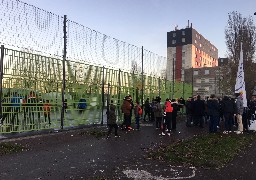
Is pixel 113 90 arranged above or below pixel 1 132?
above

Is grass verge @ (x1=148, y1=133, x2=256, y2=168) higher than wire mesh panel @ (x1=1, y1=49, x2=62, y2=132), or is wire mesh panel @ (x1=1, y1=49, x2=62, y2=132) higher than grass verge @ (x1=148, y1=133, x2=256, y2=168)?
wire mesh panel @ (x1=1, y1=49, x2=62, y2=132)

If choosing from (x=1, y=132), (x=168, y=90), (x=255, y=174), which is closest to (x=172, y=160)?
(x=255, y=174)

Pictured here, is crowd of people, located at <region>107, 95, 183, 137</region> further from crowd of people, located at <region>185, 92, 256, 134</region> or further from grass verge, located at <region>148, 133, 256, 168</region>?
grass verge, located at <region>148, 133, 256, 168</region>

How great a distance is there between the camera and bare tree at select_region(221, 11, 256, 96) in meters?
39.8

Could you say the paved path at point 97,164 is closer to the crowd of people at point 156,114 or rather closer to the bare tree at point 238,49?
the crowd of people at point 156,114

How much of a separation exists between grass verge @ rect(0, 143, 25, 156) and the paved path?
31 centimetres

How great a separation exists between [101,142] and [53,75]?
4569mm

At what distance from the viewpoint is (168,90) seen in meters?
28.0

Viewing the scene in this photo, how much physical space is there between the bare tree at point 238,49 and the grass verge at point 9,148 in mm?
33964

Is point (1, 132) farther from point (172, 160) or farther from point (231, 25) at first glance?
point (231, 25)

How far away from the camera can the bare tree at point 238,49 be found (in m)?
39.8

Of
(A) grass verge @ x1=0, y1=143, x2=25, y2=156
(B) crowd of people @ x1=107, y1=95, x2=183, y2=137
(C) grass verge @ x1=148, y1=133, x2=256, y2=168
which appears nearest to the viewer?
(C) grass verge @ x1=148, y1=133, x2=256, y2=168

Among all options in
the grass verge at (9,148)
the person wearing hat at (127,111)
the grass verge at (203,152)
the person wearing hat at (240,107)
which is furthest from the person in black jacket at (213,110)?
the grass verge at (9,148)

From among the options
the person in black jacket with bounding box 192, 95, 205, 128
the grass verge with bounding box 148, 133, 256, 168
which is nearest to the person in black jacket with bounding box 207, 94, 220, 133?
the person in black jacket with bounding box 192, 95, 205, 128
